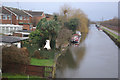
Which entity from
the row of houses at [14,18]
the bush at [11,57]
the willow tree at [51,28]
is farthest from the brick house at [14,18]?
the bush at [11,57]

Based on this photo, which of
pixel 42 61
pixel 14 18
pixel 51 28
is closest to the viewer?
pixel 42 61

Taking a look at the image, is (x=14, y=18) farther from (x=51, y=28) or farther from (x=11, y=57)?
(x=11, y=57)

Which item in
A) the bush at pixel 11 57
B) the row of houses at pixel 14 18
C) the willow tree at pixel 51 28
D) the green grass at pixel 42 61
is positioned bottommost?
the green grass at pixel 42 61

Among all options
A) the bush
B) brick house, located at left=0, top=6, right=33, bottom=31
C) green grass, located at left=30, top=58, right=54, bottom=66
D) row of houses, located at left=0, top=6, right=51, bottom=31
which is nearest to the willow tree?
green grass, located at left=30, top=58, right=54, bottom=66

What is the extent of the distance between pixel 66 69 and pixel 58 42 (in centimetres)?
541

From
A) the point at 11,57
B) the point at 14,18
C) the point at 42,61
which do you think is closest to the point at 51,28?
the point at 42,61

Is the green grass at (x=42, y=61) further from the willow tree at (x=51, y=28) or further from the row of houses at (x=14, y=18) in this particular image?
the row of houses at (x=14, y=18)

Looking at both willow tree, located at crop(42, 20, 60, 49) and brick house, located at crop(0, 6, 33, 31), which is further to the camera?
brick house, located at crop(0, 6, 33, 31)

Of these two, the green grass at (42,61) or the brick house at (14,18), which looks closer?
the green grass at (42,61)

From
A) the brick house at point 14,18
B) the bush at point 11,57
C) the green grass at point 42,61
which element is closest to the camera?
the bush at point 11,57

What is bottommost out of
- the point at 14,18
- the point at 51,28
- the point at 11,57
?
the point at 11,57

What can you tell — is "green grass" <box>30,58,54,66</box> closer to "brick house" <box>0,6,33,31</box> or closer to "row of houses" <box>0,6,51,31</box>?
"row of houses" <box>0,6,51,31</box>

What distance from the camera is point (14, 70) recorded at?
8.30 m

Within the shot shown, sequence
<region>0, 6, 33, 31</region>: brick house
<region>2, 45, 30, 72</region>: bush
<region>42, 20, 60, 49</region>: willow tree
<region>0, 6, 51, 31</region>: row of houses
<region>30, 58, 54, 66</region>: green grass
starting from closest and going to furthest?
<region>2, 45, 30, 72</region>: bush, <region>30, 58, 54, 66</region>: green grass, <region>42, 20, 60, 49</region>: willow tree, <region>0, 6, 51, 31</region>: row of houses, <region>0, 6, 33, 31</region>: brick house
